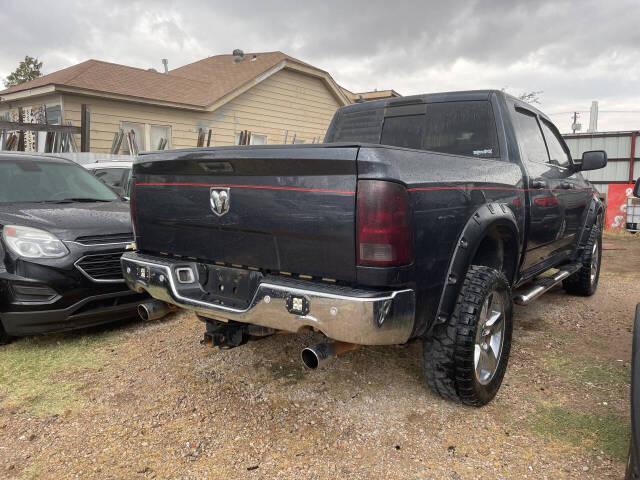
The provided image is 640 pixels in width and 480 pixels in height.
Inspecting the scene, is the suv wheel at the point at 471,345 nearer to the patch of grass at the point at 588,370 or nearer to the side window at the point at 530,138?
the patch of grass at the point at 588,370

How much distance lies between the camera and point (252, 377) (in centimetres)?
337

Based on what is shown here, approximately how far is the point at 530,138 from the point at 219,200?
269 cm

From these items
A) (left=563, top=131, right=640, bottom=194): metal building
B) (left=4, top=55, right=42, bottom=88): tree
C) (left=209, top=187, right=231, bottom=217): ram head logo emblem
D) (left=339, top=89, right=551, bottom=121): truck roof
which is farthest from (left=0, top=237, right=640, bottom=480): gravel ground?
(left=4, top=55, right=42, bottom=88): tree

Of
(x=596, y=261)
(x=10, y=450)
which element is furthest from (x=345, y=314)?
(x=596, y=261)

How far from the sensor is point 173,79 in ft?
46.9

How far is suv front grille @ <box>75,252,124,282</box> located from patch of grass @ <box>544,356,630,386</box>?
11.5ft

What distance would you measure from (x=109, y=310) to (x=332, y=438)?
2.41 meters

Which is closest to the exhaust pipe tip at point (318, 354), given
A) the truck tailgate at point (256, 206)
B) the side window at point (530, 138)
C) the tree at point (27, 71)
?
the truck tailgate at point (256, 206)

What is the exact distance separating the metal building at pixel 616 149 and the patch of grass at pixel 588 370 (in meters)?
12.9

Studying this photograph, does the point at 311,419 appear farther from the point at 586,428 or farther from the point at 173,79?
the point at 173,79

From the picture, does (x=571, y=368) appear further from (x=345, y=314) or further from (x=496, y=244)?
(x=345, y=314)

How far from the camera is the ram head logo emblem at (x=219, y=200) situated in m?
2.61

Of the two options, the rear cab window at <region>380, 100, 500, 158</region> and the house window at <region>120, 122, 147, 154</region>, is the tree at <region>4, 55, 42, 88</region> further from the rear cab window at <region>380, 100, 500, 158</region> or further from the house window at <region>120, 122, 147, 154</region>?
the rear cab window at <region>380, 100, 500, 158</region>

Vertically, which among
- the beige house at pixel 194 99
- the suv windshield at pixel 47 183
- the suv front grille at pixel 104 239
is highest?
the beige house at pixel 194 99
